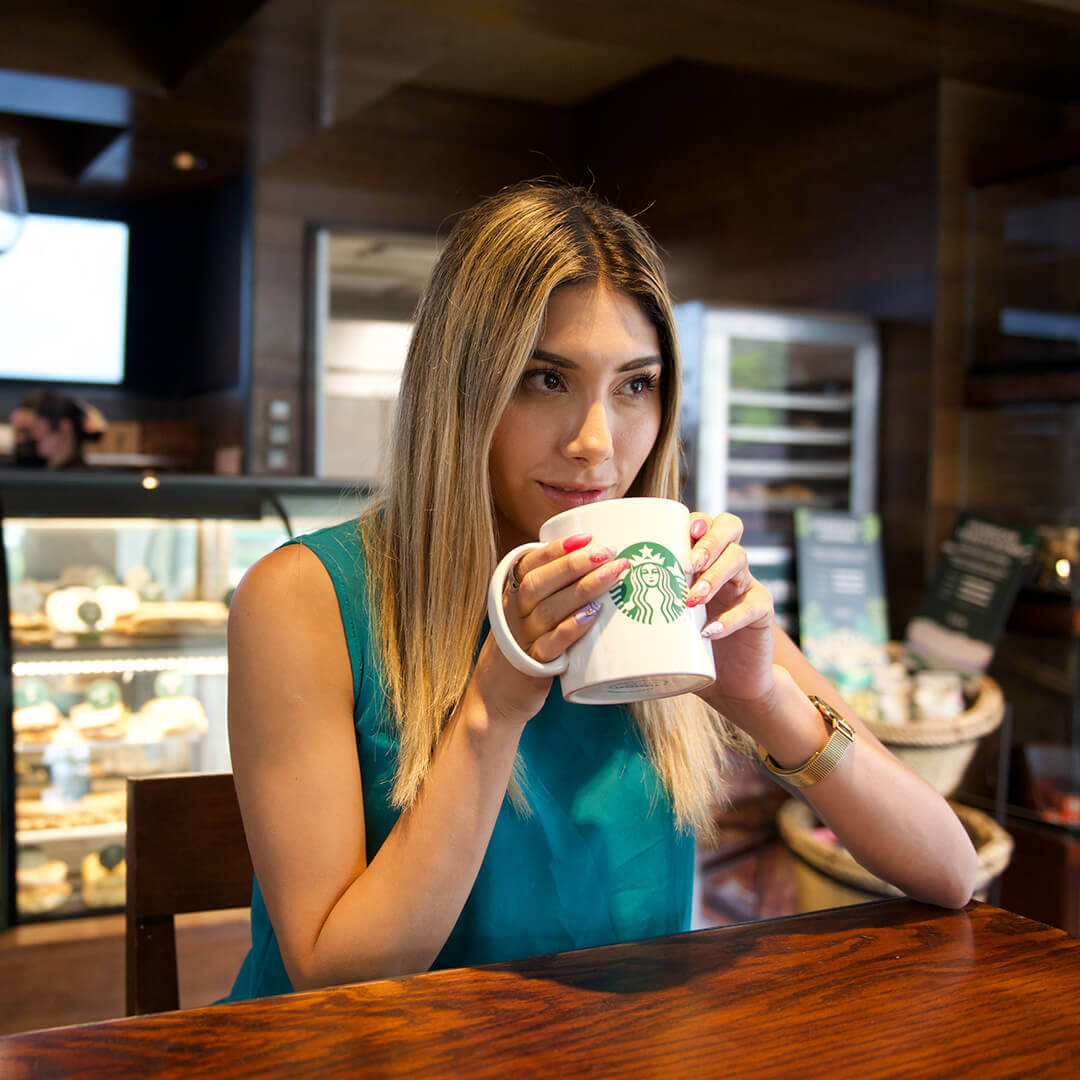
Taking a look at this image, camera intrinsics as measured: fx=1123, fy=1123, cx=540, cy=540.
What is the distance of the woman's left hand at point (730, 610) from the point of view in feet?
2.64

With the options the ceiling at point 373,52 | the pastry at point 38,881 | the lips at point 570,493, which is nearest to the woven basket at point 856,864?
the pastry at point 38,881

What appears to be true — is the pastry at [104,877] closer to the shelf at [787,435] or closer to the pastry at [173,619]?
the pastry at [173,619]

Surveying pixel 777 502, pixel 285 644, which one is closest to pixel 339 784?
pixel 285 644

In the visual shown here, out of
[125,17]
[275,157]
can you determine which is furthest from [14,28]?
[275,157]

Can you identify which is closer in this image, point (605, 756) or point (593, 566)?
point (593, 566)

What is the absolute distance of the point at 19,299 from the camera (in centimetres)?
560

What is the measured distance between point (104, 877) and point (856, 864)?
5.38ft

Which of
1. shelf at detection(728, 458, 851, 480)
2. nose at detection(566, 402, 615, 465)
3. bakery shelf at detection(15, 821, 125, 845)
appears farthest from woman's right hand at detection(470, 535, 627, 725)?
shelf at detection(728, 458, 851, 480)

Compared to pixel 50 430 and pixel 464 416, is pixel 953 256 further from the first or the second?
pixel 464 416

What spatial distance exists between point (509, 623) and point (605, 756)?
0.35 m

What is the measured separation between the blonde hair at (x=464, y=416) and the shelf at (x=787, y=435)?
3.05 m

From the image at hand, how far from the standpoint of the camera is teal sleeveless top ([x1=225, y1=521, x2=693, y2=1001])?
1.03m

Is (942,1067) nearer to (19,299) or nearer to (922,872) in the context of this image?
(922,872)

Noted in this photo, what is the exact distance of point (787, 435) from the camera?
417 cm
